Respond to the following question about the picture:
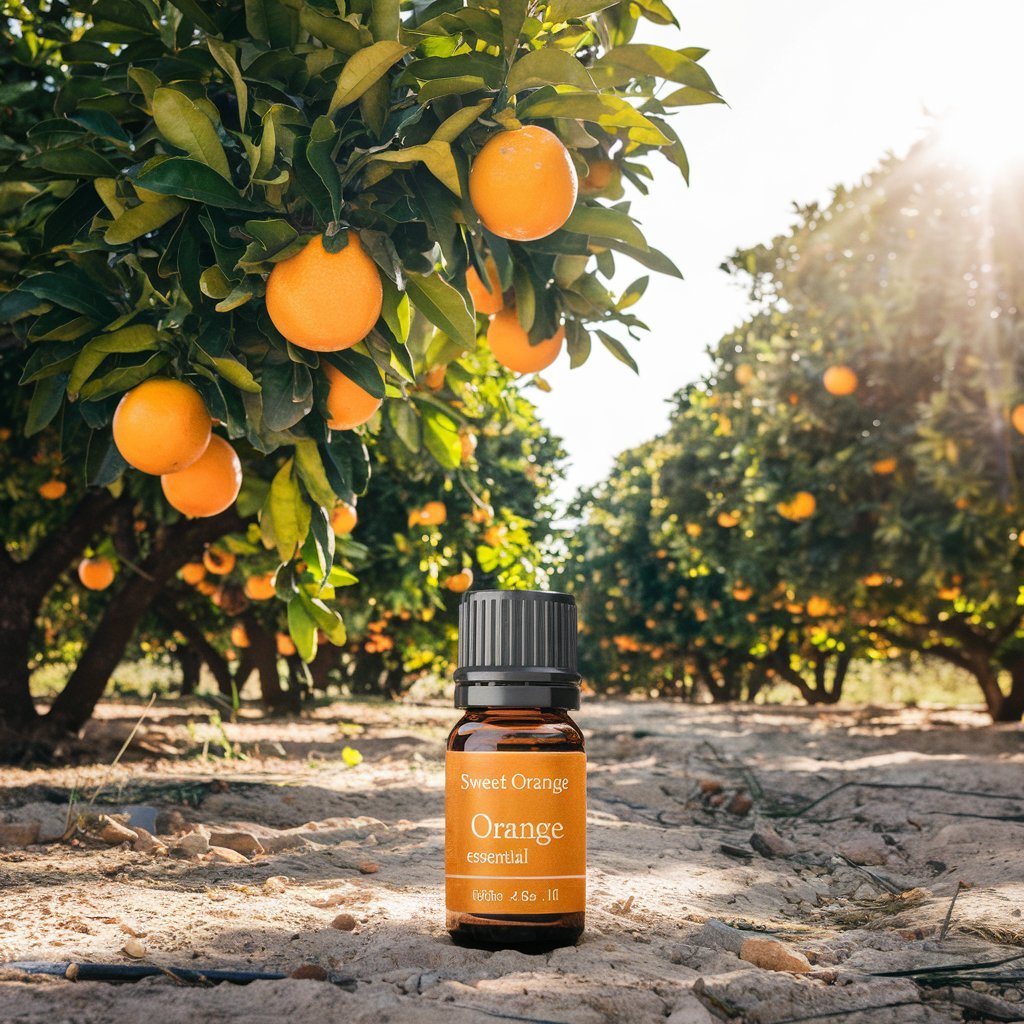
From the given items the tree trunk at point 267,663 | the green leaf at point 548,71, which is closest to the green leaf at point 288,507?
the green leaf at point 548,71

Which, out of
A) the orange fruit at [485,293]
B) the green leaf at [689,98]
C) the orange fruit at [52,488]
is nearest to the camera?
the green leaf at [689,98]

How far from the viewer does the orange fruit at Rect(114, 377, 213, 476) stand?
7.70 ft

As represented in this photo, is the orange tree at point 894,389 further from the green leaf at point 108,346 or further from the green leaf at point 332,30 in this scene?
the green leaf at point 108,346

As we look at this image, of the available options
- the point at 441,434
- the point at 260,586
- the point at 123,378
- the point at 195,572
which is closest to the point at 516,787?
the point at 123,378

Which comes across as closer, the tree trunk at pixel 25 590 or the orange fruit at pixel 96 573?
the tree trunk at pixel 25 590

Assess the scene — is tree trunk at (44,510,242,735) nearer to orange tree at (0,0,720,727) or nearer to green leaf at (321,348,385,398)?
orange tree at (0,0,720,727)

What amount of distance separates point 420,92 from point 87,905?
1958mm

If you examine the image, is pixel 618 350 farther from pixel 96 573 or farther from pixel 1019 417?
pixel 96 573

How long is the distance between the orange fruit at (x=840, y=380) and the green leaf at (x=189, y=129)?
21.0 feet

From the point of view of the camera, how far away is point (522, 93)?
94.3 inches

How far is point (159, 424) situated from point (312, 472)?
0.54 metres

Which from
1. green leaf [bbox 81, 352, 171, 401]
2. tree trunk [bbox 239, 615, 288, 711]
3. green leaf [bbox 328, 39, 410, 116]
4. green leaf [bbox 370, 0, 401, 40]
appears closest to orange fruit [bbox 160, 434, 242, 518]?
green leaf [bbox 81, 352, 171, 401]

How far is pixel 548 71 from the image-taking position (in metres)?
2.00

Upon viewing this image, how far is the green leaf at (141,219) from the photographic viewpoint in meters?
2.13
